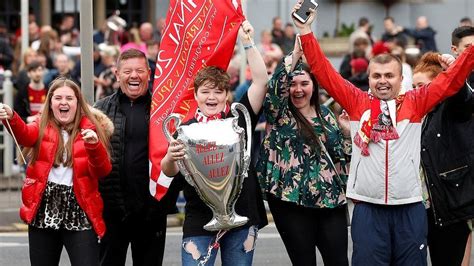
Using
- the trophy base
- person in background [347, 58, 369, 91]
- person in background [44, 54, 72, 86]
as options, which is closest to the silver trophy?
the trophy base

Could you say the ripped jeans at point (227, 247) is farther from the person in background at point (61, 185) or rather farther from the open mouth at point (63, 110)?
the open mouth at point (63, 110)

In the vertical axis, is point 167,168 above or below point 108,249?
above

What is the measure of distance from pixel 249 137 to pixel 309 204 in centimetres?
71

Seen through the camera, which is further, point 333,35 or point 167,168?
point 333,35

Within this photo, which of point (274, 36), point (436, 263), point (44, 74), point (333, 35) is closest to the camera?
point (436, 263)

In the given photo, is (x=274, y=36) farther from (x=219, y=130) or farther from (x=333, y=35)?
(x=219, y=130)

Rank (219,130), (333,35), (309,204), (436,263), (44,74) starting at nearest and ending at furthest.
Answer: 1. (219,130)
2. (309,204)
3. (436,263)
4. (44,74)
5. (333,35)

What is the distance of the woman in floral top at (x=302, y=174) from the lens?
8.66 m

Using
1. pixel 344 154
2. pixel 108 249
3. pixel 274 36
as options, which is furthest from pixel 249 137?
pixel 274 36

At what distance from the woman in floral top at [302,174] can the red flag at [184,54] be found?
51cm

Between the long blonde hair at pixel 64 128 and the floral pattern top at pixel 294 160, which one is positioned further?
the floral pattern top at pixel 294 160

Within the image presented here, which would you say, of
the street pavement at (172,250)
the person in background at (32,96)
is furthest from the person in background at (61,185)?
the person in background at (32,96)

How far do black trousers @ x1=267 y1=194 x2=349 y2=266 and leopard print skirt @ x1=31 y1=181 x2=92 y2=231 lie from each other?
1.28 m

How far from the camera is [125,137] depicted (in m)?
9.05
